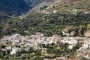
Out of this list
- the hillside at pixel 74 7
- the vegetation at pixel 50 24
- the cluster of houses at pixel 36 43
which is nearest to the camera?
the cluster of houses at pixel 36 43

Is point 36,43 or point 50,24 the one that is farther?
point 50,24

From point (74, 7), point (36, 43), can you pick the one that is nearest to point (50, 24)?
point (74, 7)

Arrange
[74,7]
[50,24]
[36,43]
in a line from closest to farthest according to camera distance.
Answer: [36,43] → [50,24] → [74,7]

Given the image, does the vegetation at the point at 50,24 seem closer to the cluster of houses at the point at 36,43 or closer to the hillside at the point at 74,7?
the hillside at the point at 74,7

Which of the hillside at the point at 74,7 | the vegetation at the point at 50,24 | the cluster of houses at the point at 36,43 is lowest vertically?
the cluster of houses at the point at 36,43

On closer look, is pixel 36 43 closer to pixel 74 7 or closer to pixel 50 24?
pixel 50 24

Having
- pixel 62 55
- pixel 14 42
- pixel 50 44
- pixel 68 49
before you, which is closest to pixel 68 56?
pixel 62 55

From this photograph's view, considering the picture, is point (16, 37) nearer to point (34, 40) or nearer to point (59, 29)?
point (34, 40)

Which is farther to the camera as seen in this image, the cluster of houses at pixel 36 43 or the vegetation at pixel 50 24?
the vegetation at pixel 50 24

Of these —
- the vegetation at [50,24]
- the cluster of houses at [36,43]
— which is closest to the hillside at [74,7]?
the vegetation at [50,24]

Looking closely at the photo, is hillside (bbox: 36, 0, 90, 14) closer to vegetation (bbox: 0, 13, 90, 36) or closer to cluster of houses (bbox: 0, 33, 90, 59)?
vegetation (bbox: 0, 13, 90, 36)

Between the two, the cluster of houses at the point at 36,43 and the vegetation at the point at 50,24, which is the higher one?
the vegetation at the point at 50,24
